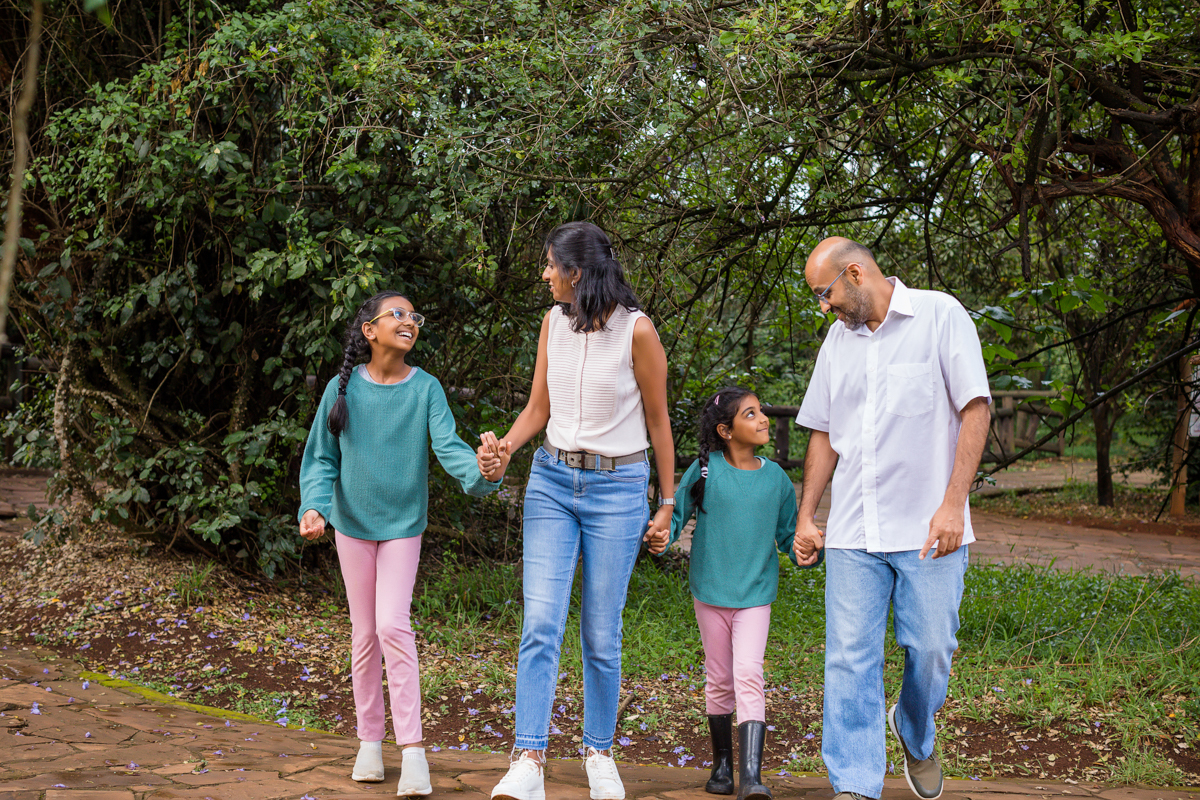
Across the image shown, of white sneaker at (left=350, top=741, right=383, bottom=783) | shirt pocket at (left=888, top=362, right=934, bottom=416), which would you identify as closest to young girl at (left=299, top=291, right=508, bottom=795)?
white sneaker at (left=350, top=741, right=383, bottom=783)

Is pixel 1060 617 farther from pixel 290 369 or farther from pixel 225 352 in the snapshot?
pixel 225 352

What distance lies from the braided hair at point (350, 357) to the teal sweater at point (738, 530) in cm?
108

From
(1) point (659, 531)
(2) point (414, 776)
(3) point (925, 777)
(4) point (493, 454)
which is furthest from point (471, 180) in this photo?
(3) point (925, 777)

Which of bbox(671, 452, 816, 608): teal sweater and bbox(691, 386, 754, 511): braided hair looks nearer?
bbox(671, 452, 816, 608): teal sweater

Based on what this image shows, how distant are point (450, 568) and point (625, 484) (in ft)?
9.67

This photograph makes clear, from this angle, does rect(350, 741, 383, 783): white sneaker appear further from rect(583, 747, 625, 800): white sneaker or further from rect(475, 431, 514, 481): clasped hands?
rect(475, 431, 514, 481): clasped hands

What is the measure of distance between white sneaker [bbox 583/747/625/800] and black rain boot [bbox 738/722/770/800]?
1.15ft

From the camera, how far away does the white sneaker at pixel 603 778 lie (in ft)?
9.27

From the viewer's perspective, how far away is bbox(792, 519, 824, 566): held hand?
2.89 meters

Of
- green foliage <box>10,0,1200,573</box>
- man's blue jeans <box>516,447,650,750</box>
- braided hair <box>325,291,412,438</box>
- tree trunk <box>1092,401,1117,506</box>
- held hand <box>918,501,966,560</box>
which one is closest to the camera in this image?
held hand <box>918,501,966,560</box>

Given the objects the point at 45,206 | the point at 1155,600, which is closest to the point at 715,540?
the point at 1155,600

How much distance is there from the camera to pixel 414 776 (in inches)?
110

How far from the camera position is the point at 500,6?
4488mm

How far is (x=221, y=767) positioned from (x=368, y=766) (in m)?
0.49
